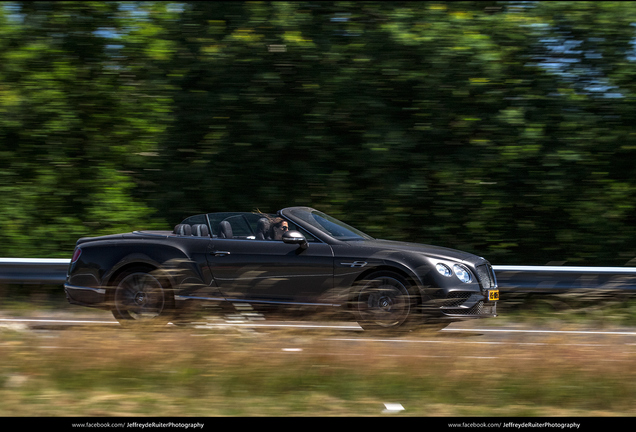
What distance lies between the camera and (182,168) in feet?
35.7

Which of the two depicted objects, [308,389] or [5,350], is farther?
[5,350]

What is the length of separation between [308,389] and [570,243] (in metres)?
6.71

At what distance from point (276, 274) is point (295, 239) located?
412 mm

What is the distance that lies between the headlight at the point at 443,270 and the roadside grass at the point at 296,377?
4.18 ft

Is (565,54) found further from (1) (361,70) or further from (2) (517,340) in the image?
(2) (517,340)

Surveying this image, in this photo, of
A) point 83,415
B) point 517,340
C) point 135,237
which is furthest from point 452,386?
point 135,237

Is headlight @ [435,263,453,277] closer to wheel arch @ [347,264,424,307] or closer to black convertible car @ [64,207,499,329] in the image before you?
black convertible car @ [64,207,499,329]

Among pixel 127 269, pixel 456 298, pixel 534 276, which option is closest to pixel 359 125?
pixel 534 276

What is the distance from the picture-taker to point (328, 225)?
7.77 meters

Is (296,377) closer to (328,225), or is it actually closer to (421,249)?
(421,249)

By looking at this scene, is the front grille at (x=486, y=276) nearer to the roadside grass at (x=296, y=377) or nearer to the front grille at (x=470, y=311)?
the front grille at (x=470, y=311)

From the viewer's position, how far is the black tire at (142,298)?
7.04m

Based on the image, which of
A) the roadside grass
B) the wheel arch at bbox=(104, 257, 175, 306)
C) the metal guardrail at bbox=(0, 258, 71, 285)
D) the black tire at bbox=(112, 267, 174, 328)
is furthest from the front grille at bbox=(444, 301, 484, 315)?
the metal guardrail at bbox=(0, 258, 71, 285)

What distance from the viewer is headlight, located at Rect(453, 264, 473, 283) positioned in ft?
23.0
